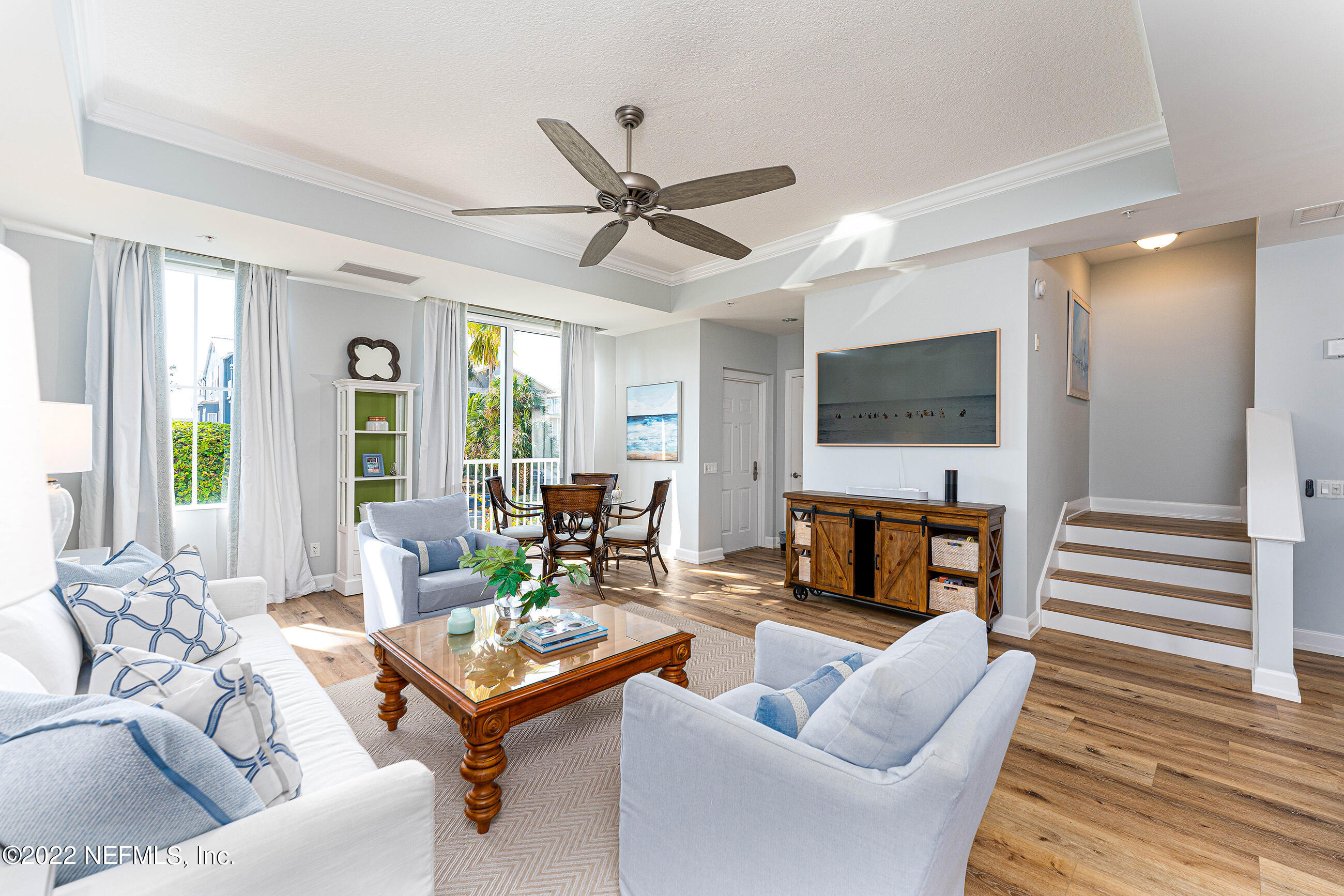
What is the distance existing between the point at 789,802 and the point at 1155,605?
3783mm

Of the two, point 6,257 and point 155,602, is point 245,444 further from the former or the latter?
point 6,257

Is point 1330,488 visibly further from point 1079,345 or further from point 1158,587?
point 1079,345

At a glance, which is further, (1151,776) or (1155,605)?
(1155,605)

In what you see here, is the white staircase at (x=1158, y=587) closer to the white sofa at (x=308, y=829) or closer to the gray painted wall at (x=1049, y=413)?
the gray painted wall at (x=1049, y=413)

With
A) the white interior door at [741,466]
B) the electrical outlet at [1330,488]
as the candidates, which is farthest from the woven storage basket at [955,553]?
the white interior door at [741,466]

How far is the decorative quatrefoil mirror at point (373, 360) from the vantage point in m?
4.80

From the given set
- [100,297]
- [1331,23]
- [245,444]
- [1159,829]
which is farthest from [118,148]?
[1159,829]

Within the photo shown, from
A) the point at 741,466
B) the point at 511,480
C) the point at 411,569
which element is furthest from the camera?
the point at 741,466

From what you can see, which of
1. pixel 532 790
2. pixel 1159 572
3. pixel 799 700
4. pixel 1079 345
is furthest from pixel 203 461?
pixel 1079 345

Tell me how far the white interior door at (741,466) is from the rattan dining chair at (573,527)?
5.60 ft

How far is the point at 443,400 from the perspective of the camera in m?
5.24

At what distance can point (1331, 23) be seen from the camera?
1.66m

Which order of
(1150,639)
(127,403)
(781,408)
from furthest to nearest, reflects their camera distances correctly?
1. (781,408)
2. (127,403)
3. (1150,639)

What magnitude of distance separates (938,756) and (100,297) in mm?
5105
